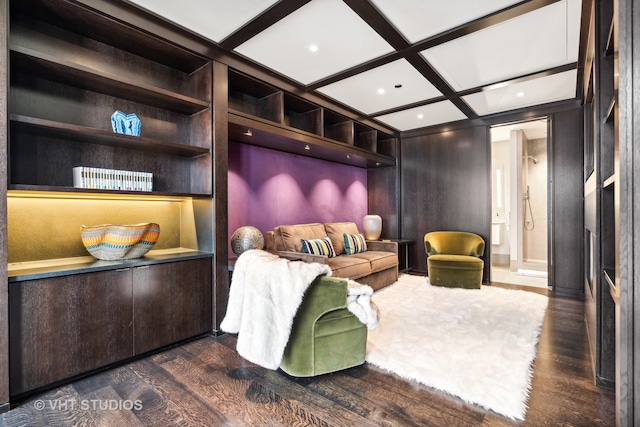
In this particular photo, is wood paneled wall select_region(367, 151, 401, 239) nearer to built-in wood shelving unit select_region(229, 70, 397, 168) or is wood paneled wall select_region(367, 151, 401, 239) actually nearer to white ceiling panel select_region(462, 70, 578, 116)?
built-in wood shelving unit select_region(229, 70, 397, 168)

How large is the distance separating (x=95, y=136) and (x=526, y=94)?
4.78 meters

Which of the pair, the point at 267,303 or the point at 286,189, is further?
the point at 286,189

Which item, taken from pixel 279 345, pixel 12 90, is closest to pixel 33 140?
pixel 12 90

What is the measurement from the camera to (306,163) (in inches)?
186

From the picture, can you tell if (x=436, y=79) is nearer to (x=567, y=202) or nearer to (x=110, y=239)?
(x=567, y=202)

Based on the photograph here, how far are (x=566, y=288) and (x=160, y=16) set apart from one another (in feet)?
18.6

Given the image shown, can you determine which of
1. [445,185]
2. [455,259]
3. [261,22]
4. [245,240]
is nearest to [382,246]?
[455,259]

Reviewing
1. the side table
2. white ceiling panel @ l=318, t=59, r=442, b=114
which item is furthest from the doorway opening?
white ceiling panel @ l=318, t=59, r=442, b=114

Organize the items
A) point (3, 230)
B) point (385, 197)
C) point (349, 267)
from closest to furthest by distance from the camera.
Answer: point (3, 230) < point (349, 267) < point (385, 197)

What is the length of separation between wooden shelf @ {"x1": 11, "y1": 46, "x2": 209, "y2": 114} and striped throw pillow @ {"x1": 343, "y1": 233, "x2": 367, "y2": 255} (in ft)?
8.61

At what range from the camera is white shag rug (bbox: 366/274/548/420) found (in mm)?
1963

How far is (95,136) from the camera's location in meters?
2.32

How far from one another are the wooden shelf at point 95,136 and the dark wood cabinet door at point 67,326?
1014 millimetres

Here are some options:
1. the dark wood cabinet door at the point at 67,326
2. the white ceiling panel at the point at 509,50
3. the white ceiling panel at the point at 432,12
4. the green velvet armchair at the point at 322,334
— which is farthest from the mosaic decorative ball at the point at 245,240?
the white ceiling panel at the point at 509,50
